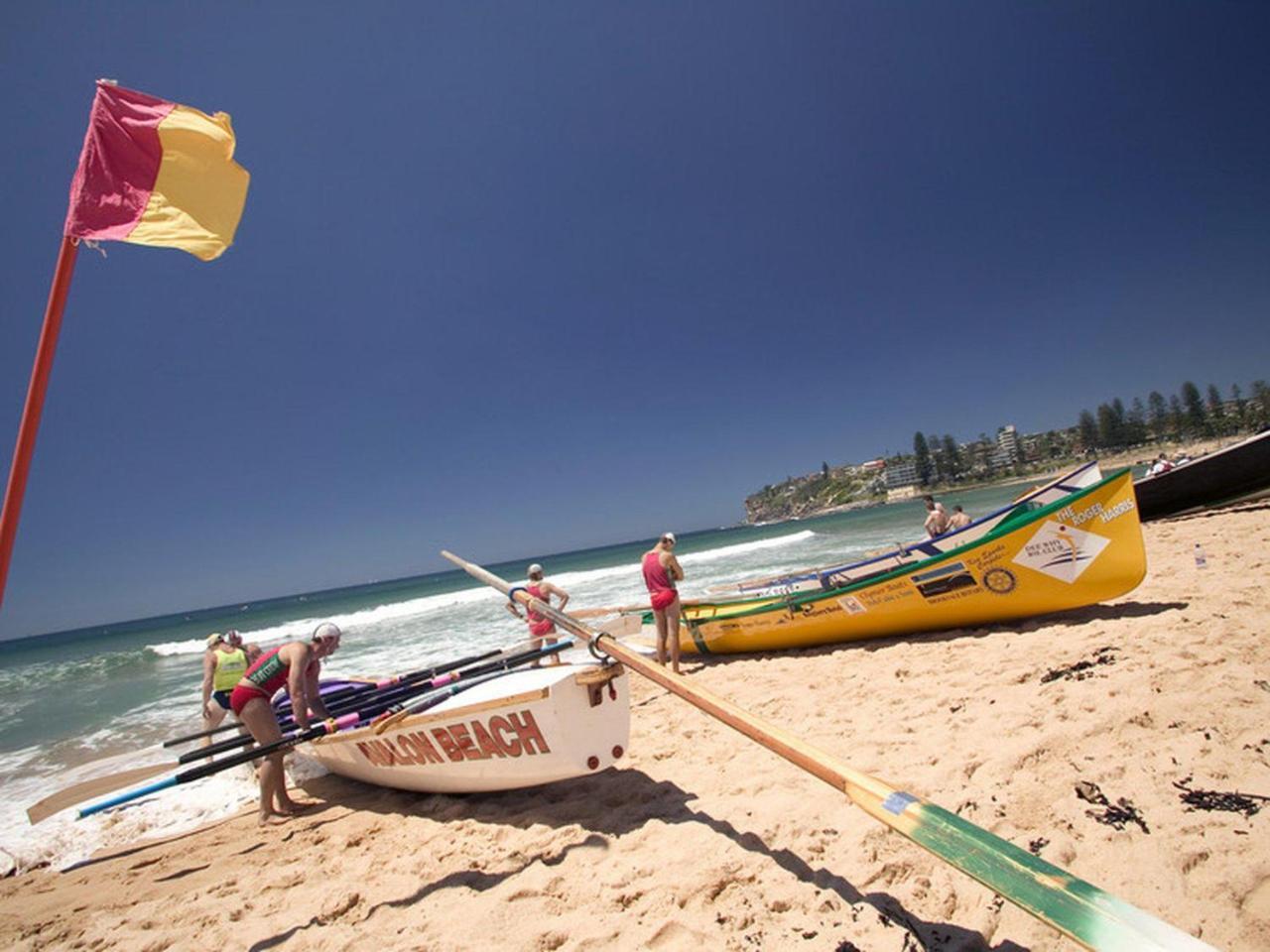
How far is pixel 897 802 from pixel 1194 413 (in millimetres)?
126446

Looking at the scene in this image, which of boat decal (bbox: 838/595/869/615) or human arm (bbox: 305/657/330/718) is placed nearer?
human arm (bbox: 305/657/330/718)

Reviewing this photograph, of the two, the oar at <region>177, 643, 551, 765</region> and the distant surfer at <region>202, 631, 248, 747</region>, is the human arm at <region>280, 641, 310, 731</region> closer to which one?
the oar at <region>177, 643, 551, 765</region>

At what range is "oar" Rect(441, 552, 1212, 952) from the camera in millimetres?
1394

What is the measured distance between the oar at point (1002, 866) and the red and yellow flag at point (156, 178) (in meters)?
4.56

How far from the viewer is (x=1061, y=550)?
562cm

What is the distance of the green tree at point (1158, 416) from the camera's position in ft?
313

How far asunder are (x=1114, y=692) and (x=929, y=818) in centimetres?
293

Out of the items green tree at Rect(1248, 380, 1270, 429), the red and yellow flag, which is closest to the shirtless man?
the red and yellow flag

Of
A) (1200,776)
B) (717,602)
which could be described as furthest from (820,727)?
(717,602)

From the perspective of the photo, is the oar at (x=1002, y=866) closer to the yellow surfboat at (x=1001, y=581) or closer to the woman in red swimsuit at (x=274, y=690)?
the woman in red swimsuit at (x=274, y=690)

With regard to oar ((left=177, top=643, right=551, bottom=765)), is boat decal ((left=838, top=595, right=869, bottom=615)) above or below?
below

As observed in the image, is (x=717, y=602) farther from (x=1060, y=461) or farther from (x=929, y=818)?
(x=1060, y=461)

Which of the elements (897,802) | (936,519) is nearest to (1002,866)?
(897,802)

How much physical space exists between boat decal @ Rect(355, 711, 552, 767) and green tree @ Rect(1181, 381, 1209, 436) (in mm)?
123315
